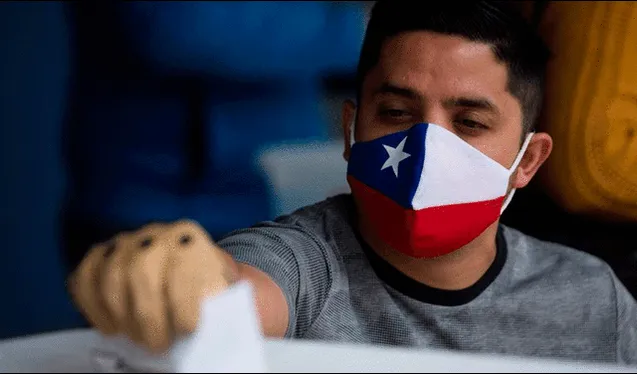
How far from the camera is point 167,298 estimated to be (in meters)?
0.41

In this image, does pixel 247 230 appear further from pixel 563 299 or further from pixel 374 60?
pixel 563 299

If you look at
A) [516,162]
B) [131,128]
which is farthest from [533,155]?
[131,128]

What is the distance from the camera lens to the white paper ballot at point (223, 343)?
415 millimetres

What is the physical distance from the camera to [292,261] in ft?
2.50

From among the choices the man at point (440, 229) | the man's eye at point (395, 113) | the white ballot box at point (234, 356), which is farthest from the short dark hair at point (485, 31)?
the white ballot box at point (234, 356)

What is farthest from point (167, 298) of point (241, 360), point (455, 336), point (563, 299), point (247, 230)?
point (563, 299)

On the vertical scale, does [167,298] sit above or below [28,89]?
above

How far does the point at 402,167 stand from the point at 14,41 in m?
0.68

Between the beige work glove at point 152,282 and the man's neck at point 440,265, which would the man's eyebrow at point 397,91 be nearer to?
the man's neck at point 440,265

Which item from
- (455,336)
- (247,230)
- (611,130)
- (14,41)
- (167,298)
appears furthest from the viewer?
(14,41)

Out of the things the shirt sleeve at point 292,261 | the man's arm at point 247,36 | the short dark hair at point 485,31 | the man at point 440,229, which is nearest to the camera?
the shirt sleeve at point 292,261

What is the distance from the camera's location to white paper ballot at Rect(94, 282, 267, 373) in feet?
1.36

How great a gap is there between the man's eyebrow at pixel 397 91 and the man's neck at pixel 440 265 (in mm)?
174

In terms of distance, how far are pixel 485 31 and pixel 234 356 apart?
24.7 inches
